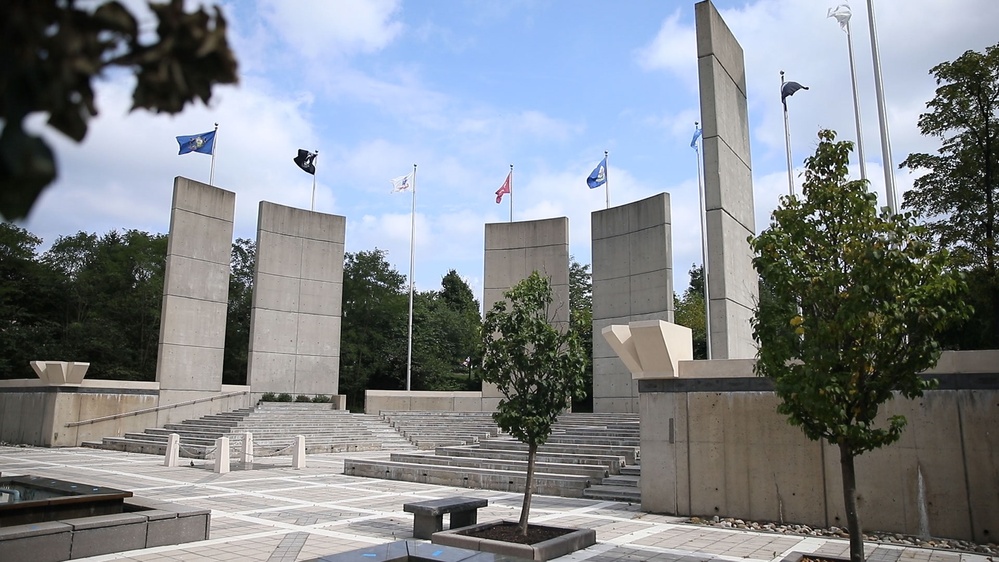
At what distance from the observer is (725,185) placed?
1586 centimetres

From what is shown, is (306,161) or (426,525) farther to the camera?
(306,161)

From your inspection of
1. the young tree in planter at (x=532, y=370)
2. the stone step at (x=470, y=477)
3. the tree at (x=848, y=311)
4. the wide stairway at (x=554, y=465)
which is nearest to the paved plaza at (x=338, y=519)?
the stone step at (x=470, y=477)

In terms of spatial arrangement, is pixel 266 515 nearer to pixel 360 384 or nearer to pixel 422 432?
pixel 422 432

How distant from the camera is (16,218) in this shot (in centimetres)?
155

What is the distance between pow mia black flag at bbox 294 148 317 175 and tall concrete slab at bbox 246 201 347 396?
2.34 m

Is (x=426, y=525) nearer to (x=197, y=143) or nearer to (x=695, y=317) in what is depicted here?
(x=197, y=143)

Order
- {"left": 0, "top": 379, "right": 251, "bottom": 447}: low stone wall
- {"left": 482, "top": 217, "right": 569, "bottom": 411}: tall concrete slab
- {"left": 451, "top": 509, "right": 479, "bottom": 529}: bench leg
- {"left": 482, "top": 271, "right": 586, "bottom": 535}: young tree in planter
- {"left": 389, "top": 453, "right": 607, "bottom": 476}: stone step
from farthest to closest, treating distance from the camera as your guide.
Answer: {"left": 482, "top": 217, "right": 569, "bottom": 411}: tall concrete slab → {"left": 0, "top": 379, "right": 251, "bottom": 447}: low stone wall → {"left": 389, "top": 453, "right": 607, "bottom": 476}: stone step → {"left": 451, "top": 509, "right": 479, "bottom": 529}: bench leg → {"left": 482, "top": 271, "right": 586, "bottom": 535}: young tree in planter

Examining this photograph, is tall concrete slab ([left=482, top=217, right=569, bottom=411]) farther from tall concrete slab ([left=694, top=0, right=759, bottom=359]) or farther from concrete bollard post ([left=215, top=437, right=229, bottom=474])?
concrete bollard post ([left=215, top=437, right=229, bottom=474])

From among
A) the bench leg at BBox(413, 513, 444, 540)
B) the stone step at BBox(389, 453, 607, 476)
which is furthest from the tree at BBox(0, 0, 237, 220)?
the stone step at BBox(389, 453, 607, 476)

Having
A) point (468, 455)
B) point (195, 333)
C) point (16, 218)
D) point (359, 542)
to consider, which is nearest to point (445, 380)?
point (195, 333)

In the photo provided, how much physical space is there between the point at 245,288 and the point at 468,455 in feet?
117

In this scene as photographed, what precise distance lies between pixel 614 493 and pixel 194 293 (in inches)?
877

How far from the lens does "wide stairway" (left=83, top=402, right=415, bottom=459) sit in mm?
24391

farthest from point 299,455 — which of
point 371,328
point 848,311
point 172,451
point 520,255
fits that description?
point 371,328
